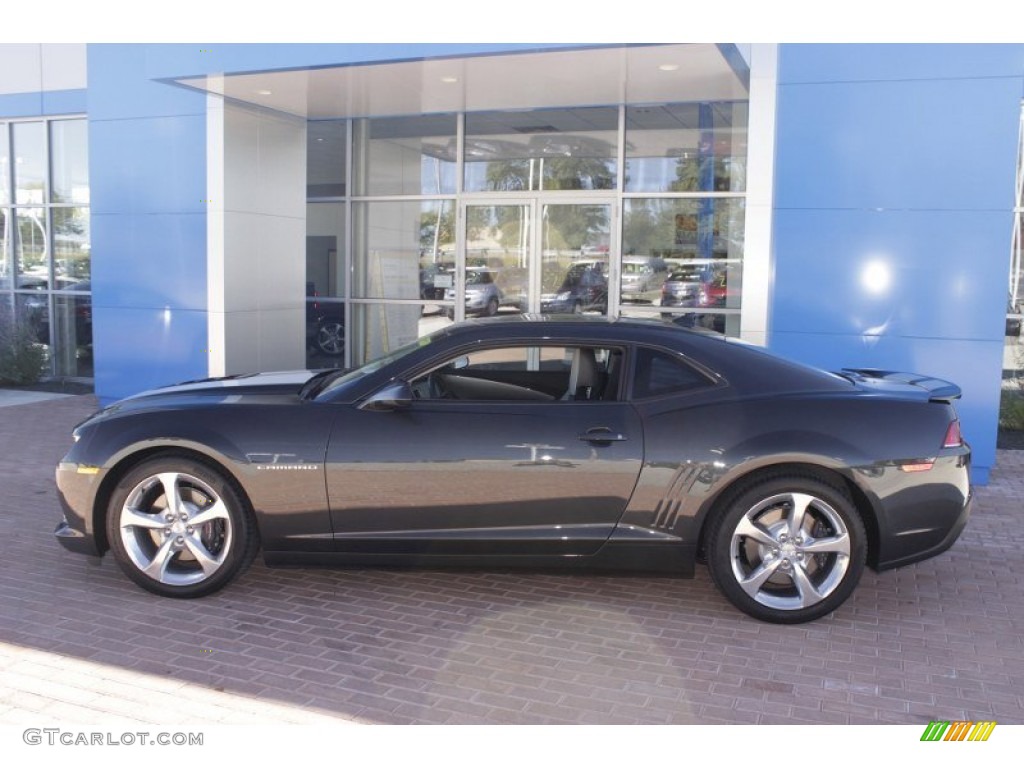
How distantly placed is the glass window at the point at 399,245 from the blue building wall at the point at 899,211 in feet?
16.3

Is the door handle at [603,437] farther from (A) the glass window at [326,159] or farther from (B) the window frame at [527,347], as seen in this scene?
(A) the glass window at [326,159]

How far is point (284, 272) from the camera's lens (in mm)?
11109

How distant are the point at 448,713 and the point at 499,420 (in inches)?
61.2

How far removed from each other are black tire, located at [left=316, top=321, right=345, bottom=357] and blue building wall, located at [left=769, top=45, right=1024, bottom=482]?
6.22m

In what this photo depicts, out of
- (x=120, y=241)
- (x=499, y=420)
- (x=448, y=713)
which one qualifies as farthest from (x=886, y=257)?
(x=120, y=241)

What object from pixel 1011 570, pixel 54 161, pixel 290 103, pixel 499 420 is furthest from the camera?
pixel 54 161

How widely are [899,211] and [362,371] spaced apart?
5058 mm

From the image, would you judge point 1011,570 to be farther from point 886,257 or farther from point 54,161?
point 54,161

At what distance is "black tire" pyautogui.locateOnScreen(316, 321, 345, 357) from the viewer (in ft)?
41.9

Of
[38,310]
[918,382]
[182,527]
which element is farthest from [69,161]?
[918,382]

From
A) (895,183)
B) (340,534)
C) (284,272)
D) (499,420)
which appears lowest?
(340,534)

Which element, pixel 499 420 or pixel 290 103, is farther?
pixel 290 103

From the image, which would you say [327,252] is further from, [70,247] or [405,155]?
[70,247]

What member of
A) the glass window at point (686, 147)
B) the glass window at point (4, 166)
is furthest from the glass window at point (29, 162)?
the glass window at point (686, 147)
